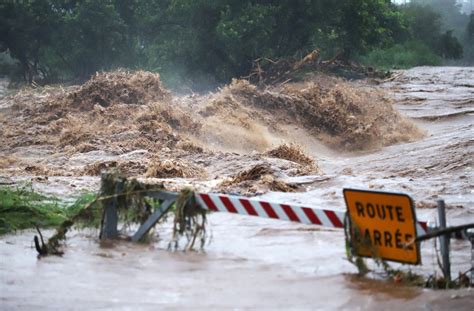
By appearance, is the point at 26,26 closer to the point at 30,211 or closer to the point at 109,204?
the point at 30,211

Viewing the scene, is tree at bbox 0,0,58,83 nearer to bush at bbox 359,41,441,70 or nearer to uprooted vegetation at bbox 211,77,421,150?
bush at bbox 359,41,441,70

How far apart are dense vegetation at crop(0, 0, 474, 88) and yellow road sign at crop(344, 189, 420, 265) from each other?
3139cm

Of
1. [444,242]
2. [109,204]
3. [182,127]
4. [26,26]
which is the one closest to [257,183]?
[109,204]

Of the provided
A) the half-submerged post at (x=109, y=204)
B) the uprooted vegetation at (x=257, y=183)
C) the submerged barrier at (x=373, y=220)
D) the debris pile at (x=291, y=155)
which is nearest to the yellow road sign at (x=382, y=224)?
the submerged barrier at (x=373, y=220)

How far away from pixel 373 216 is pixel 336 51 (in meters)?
34.8

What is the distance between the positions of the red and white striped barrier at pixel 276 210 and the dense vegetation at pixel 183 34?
30458mm

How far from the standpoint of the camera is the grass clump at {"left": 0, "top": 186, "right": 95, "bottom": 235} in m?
9.71

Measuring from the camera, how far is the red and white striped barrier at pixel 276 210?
277 inches

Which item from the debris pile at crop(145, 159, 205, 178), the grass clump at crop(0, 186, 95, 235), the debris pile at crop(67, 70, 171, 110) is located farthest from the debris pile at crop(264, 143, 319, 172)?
the debris pile at crop(67, 70, 171, 110)

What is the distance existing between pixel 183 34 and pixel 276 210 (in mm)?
34699

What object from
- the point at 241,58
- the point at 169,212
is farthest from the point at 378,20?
the point at 169,212

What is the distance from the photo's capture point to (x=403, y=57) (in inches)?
2331

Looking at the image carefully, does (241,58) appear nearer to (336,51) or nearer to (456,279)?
(336,51)

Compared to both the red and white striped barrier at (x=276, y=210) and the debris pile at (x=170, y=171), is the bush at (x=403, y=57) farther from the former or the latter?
the red and white striped barrier at (x=276, y=210)
